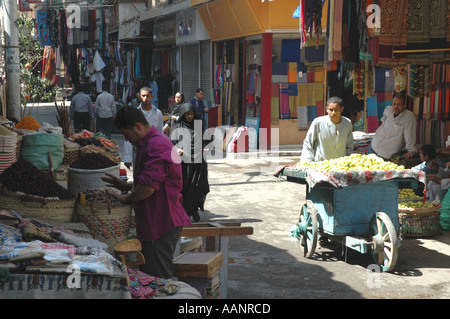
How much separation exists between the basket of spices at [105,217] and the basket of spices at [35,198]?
138 millimetres

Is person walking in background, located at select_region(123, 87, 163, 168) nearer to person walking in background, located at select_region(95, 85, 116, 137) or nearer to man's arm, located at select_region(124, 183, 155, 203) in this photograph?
man's arm, located at select_region(124, 183, 155, 203)

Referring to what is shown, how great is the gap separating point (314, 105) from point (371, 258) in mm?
11635

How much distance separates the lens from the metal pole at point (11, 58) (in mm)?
12312

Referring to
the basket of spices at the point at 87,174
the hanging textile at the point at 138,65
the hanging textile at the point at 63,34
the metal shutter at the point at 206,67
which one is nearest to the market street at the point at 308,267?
the basket of spices at the point at 87,174

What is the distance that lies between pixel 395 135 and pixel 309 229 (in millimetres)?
4002

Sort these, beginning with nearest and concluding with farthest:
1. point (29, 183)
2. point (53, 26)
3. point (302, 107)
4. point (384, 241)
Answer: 1. point (29, 183)
2. point (384, 241)
3. point (302, 107)
4. point (53, 26)

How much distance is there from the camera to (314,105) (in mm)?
19094

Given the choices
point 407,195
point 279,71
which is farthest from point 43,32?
point 407,195

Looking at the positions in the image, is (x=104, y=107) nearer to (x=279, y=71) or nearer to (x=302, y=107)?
(x=279, y=71)

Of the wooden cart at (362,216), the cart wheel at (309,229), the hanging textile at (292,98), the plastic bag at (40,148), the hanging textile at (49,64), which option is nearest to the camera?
the wooden cart at (362,216)

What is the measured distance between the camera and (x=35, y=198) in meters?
6.00

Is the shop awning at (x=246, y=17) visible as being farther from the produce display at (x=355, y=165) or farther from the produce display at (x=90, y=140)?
the produce display at (x=355, y=165)
